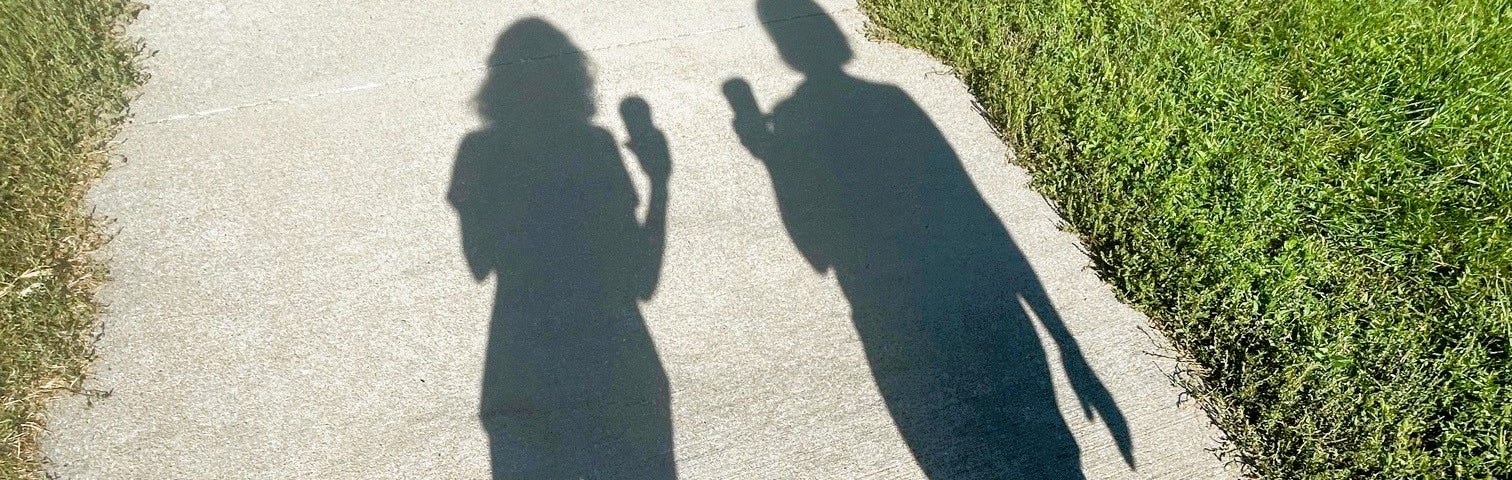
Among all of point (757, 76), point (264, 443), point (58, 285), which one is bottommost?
point (264, 443)

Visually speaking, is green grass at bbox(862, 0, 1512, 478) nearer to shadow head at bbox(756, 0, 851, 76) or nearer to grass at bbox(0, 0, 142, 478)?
shadow head at bbox(756, 0, 851, 76)

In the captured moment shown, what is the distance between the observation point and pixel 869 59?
5129 millimetres

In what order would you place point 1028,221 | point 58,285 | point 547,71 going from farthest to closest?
point 547,71, point 1028,221, point 58,285

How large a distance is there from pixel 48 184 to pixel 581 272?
2.57 meters

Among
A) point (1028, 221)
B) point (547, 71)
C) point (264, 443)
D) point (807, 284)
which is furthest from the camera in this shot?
point (547, 71)

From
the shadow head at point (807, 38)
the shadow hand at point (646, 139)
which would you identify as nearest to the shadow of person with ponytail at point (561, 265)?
the shadow hand at point (646, 139)

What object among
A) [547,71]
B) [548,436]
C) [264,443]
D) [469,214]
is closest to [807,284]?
[548,436]

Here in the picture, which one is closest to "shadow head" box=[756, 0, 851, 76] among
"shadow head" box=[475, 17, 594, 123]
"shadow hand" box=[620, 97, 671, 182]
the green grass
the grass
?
the green grass

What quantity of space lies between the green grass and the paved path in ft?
0.90

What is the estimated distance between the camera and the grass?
3.59m

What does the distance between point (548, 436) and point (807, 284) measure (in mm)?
1346

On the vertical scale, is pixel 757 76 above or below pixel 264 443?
above

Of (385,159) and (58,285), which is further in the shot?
(385,159)

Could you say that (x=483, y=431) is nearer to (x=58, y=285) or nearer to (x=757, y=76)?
(x=58, y=285)
